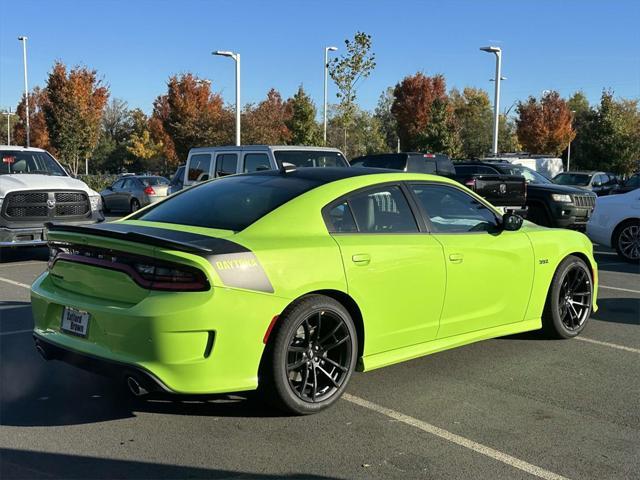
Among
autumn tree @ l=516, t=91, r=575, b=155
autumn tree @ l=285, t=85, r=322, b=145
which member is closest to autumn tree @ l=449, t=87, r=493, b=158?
autumn tree @ l=516, t=91, r=575, b=155

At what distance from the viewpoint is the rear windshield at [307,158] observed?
11922 millimetres

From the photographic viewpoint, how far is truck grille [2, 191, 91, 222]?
10383 millimetres

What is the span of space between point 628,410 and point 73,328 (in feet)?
11.8

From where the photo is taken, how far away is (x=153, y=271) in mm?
3732

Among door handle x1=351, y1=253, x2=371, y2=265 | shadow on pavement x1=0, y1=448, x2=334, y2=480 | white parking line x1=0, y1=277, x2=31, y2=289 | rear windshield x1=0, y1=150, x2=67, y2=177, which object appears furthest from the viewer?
rear windshield x1=0, y1=150, x2=67, y2=177

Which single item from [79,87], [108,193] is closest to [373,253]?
[108,193]

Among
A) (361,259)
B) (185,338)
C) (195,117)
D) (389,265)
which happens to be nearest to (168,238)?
(185,338)

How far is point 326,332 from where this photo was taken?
4.23m

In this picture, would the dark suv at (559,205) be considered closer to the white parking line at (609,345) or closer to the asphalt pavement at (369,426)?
the white parking line at (609,345)

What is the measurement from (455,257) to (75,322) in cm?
270

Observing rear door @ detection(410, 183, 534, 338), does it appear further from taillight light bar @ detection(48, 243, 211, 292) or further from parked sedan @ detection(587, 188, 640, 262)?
parked sedan @ detection(587, 188, 640, 262)

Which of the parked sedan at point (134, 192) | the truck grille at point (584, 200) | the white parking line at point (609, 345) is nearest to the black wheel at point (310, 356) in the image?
the white parking line at point (609, 345)

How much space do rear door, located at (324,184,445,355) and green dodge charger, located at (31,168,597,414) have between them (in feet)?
0.03

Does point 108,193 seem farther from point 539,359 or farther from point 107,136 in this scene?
point 107,136
